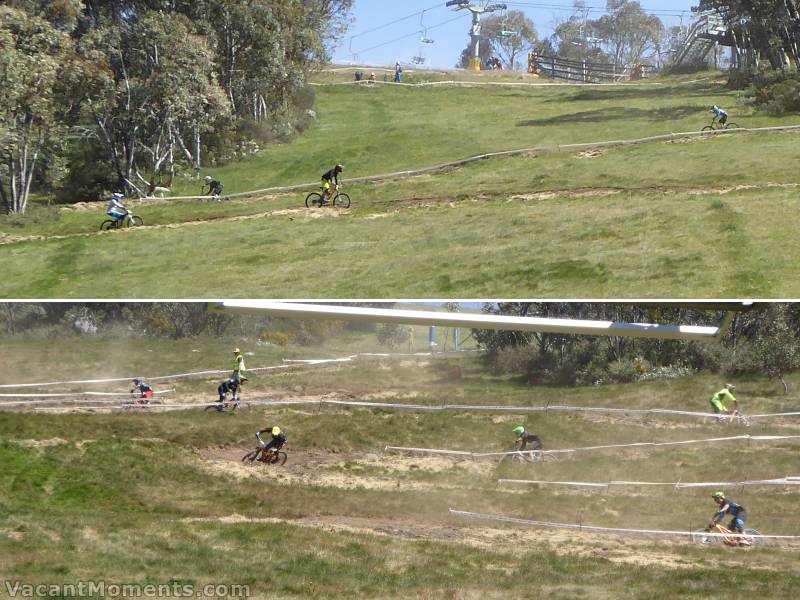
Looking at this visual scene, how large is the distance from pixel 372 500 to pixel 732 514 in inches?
450

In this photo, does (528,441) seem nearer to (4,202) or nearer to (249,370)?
(249,370)

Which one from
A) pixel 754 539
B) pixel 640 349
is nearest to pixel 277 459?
pixel 754 539

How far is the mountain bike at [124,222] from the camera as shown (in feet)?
150

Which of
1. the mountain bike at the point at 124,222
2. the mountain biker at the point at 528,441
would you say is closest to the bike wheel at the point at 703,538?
the mountain biker at the point at 528,441

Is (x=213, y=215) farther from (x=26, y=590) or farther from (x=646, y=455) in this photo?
(x=26, y=590)

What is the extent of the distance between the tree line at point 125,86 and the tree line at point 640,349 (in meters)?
23.9

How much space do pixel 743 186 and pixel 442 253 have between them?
1315 centimetres

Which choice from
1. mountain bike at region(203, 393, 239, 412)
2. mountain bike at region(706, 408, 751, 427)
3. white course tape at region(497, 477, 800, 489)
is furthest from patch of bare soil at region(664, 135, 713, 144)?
mountain bike at region(203, 393, 239, 412)

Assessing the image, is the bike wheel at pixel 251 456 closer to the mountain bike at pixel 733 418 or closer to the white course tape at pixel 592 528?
the white course tape at pixel 592 528

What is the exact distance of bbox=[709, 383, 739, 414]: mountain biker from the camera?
116ft

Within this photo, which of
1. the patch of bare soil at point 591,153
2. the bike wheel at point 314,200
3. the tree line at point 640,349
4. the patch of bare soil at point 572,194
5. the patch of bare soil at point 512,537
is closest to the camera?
the patch of bare soil at point 512,537

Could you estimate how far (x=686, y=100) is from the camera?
64.4m

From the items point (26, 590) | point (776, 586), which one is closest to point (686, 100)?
point (776, 586)

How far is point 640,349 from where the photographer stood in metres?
41.9
